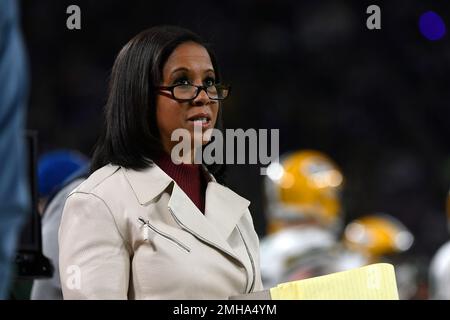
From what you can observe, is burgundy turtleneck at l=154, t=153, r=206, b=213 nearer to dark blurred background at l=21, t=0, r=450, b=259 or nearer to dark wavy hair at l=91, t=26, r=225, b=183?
dark wavy hair at l=91, t=26, r=225, b=183

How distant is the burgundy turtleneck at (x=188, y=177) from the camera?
2.48 meters

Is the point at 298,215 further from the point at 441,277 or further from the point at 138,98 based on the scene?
the point at 138,98

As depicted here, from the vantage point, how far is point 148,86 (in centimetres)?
242

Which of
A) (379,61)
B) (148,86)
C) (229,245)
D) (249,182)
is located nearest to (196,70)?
(148,86)

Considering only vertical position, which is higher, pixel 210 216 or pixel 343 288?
pixel 210 216

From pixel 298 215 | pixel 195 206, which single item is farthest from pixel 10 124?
pixel 298 215

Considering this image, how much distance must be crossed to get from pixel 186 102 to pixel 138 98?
0.10m

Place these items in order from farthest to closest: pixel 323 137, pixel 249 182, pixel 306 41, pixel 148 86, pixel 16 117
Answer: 1. pixel 306 41
2. pixel 323 137
3. pixel 249 182
4. pixel 148 86
5. pixel 16 117

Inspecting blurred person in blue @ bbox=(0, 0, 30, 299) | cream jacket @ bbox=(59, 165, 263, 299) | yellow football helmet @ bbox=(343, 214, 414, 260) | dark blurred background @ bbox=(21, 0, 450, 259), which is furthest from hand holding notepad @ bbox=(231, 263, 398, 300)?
yellow football helmet @ bbox=(343, 214, 414, 260)

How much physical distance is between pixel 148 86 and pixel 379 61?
8.17 meters

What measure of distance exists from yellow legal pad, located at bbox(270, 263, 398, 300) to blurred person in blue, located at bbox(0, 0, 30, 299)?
0.79 meters

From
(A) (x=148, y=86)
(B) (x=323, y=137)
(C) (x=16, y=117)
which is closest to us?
(C) (x=16, y=117)

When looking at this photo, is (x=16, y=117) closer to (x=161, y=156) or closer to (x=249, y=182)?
(x=161, y=156)

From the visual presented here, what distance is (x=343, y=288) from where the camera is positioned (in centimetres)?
220
